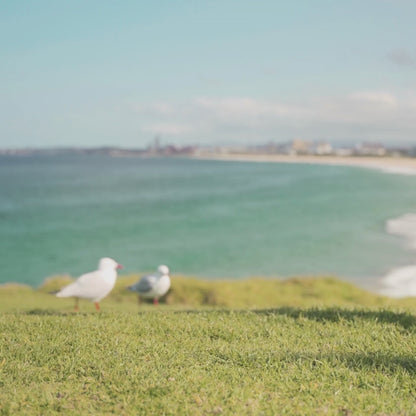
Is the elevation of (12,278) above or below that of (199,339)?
below

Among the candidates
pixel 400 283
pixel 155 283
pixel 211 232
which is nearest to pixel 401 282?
pixel 400 283

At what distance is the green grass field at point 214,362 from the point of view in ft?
13.3

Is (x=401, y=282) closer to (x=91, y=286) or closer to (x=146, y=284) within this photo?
(x=146, y=284)

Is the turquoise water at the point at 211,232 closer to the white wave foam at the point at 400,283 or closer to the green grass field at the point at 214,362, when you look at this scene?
the white wave foam at the point at 400,283

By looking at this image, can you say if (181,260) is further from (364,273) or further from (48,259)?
(364,273)

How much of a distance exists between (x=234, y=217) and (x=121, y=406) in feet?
141

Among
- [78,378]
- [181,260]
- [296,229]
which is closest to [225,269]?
[181,260]

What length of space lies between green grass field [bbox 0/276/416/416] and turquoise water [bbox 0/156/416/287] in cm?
1662

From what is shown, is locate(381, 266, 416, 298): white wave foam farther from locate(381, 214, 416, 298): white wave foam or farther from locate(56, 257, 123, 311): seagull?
locate(56, 257, 123, 311): seagull

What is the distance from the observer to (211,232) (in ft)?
128

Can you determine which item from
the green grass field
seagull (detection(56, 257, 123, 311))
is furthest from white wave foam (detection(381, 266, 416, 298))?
seagull (detection(56, 257, 123, 311))

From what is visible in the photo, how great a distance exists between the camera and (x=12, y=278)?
27.3 m

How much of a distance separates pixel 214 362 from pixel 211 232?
3393 centimetres

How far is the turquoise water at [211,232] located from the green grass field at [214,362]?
16617 millimetres
